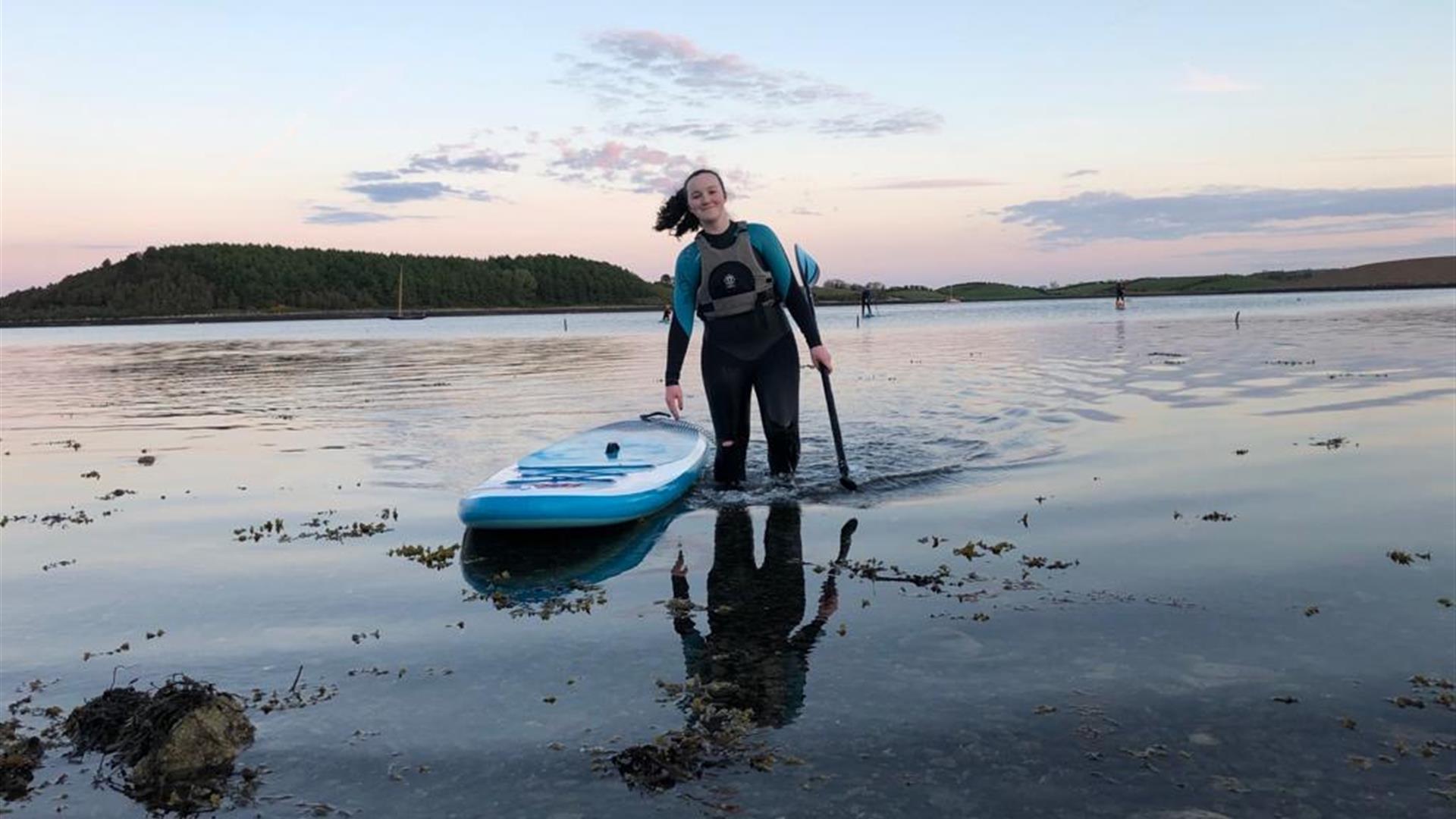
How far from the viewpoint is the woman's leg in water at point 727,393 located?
1213 cm

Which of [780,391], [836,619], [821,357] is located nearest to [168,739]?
[836,619]

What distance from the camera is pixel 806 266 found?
40.6 feet

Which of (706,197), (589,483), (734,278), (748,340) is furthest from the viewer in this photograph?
(748,340)

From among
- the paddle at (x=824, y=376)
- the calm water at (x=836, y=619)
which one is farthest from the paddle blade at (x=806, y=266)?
the calm water at (x=836, y=619)

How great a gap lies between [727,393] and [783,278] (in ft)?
4.94

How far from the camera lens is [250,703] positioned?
20.0 ft

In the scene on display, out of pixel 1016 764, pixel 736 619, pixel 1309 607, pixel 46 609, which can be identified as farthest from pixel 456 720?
pixel 1309 607

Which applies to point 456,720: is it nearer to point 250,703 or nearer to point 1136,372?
point 250,703

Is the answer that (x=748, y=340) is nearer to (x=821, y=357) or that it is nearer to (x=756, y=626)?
(x=821, y=357)

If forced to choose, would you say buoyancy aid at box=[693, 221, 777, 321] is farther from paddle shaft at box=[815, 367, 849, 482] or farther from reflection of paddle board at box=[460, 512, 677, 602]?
reflection of paddle board at box=[460, 512, 677, 602]

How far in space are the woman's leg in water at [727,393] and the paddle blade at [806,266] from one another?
1315 mm

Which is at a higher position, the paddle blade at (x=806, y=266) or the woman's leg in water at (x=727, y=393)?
the paddle blade at (x=806, y=266)

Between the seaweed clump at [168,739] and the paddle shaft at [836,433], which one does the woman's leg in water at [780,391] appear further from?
the seaweed clump at [168,739]

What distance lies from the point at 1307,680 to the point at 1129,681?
3.31ft
